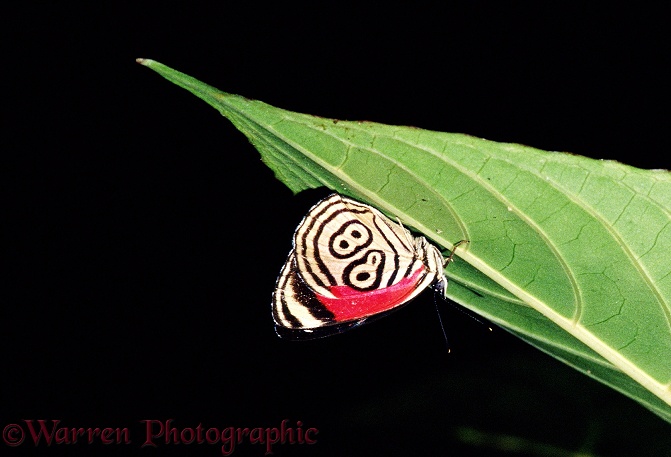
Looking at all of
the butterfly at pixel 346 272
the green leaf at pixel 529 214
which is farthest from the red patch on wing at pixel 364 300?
the green leaf at pixel 529 214

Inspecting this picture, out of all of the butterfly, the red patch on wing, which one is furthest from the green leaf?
the red patch on wing

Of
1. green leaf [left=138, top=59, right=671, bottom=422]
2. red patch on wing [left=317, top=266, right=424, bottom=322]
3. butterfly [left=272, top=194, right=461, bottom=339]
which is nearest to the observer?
green leaf [left=138, top=59, right=671, bottom=422]

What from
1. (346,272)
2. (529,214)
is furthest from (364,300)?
(529,214)

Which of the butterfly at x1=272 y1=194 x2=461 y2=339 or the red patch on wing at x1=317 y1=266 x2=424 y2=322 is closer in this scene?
the butterfly at x1=272 y1=194 x2=461 y2=339

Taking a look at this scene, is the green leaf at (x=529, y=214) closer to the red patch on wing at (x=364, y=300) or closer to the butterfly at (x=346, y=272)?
the butterfly at (x=346, y=272)

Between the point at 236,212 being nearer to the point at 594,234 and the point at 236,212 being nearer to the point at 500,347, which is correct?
the point at 500,347

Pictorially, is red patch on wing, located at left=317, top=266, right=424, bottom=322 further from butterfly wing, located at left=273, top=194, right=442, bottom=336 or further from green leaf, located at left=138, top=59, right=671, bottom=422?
green leaf, located at left=138, top=59, right=671, bottom=422

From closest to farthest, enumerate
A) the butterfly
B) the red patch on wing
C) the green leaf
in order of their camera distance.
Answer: the green leaf
the butterfly
the red patch on wing

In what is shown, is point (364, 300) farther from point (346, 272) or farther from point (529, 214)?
point (529, 214)

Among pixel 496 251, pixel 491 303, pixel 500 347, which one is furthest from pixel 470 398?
pixel 496 251
